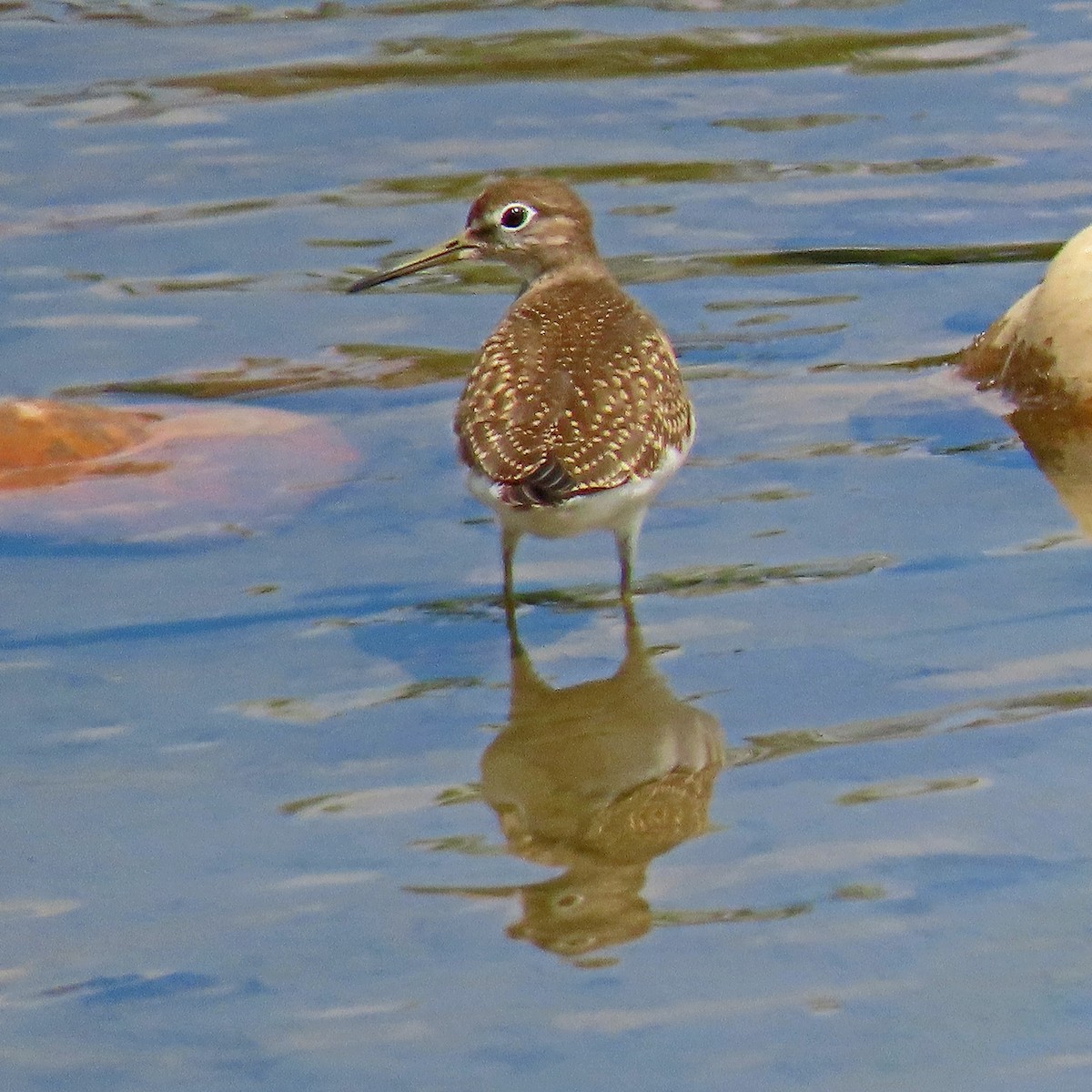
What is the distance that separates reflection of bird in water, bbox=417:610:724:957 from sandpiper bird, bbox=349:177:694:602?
0.45 meters

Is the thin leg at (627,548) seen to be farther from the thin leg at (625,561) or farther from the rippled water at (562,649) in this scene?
the rippled water at (562,649)

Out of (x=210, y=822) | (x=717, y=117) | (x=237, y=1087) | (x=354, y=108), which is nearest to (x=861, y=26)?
(x=717, y=117)

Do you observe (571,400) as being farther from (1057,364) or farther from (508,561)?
(1057,364)

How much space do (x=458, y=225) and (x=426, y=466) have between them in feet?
9.34

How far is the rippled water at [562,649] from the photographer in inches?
190

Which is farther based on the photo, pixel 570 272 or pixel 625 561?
pixel 570 272

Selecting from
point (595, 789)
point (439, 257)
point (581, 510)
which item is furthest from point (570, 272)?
point (595, 789)

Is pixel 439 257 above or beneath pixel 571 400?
above

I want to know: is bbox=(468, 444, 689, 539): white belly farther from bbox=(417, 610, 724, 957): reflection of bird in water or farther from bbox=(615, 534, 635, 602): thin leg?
bbox=(417, 610, 724, 957): reflection of bird in water

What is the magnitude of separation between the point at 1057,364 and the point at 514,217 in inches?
84.2

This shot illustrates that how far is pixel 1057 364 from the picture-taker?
8680 millimetres

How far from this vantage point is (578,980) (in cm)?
489

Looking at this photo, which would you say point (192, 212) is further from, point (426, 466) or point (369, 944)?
point (369, 944)

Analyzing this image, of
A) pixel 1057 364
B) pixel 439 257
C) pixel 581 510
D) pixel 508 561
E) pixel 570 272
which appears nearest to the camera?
pixel 581 510
